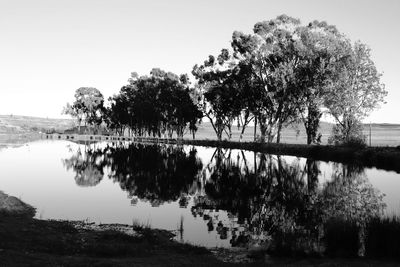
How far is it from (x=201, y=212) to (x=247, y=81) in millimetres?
62928

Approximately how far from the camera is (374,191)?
32438 mm

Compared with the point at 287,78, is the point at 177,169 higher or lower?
lower

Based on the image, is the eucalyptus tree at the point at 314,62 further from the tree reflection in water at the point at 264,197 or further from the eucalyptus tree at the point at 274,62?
the tree reflection in water at the point at 264,197

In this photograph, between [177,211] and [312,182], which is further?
[312,182]

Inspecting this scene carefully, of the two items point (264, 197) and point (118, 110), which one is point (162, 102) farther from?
point (264, 197)

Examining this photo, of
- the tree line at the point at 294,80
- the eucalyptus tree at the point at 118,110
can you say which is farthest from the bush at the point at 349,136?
the eucalyptus tree at the point at 118,110

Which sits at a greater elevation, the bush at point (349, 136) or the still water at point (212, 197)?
the bush at point (349, 136)

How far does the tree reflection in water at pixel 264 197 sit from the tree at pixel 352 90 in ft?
61.3

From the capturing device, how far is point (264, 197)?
30.8 m

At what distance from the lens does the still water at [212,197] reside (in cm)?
2214

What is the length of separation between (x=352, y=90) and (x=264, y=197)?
42421 millimetres

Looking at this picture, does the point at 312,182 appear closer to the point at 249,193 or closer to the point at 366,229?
the point at 249,193

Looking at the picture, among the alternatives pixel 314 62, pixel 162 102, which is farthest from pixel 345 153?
pixel 162 102

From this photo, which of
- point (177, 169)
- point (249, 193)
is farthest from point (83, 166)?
point (249, 193)
